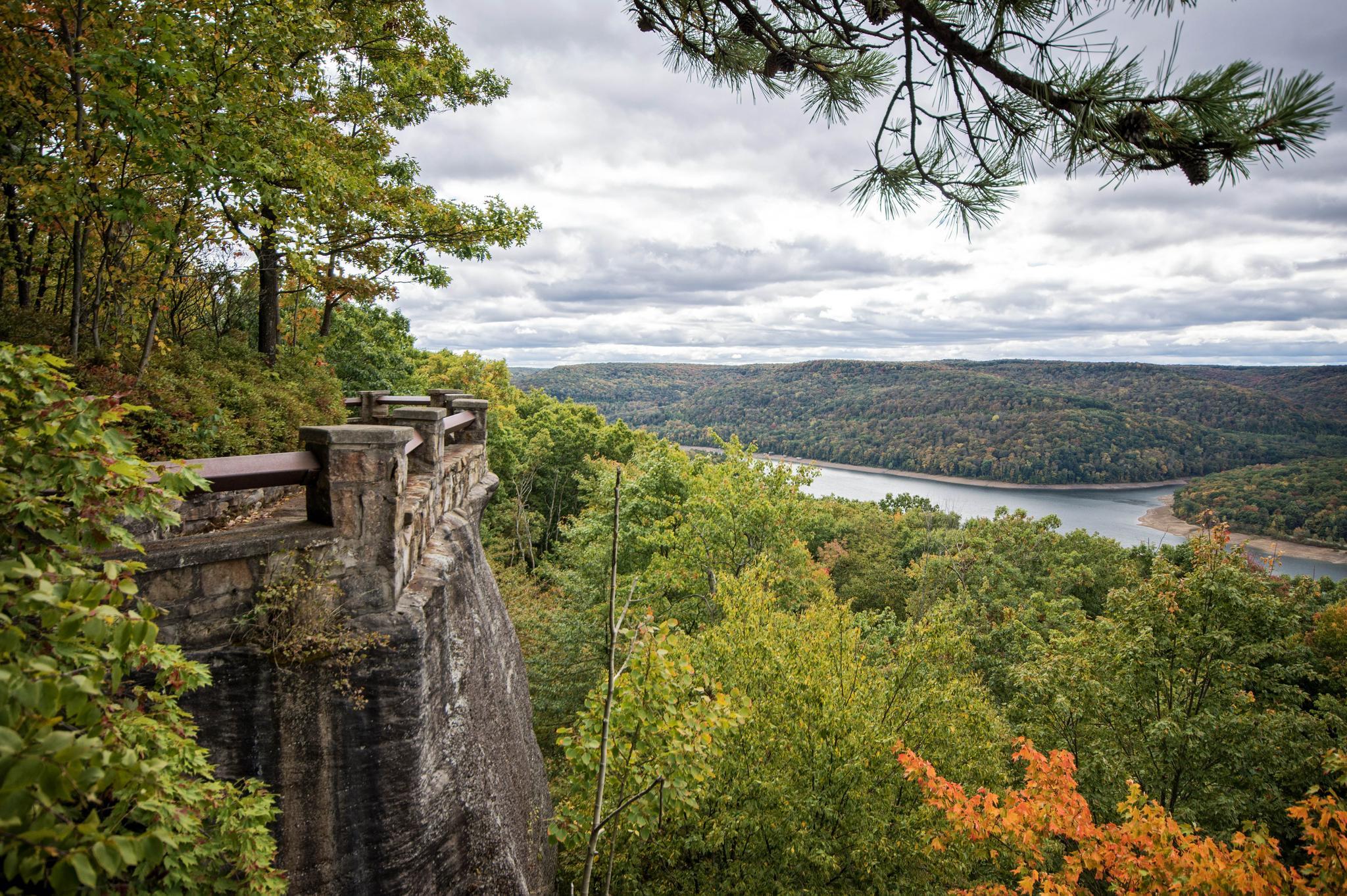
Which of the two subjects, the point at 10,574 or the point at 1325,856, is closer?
the point at 10,574

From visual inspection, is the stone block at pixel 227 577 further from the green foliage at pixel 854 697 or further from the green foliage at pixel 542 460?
the green foliage at pixel 542 460

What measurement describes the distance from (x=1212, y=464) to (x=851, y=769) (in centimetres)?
10851

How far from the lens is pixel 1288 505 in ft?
177

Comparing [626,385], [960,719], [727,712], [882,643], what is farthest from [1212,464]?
[727,712]

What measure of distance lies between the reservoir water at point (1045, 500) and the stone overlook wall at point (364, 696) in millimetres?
59315

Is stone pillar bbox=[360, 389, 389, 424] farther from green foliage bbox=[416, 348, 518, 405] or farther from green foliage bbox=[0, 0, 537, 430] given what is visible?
green foliage bbox=[416, 348, 518, 405]

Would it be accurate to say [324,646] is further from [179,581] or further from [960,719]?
[960,719]

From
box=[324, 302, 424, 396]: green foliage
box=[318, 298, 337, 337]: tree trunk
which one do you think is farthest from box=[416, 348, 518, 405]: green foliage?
box=[318, 298, 337, 337]: tree trunk

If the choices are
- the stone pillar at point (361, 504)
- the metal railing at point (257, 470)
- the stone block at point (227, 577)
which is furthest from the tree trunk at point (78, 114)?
the stone block at point (227, 577)

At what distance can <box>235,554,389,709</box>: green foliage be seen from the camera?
294cm

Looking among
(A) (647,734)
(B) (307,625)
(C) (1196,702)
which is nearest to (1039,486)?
(C) (1196,702)

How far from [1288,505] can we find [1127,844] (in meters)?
71.1

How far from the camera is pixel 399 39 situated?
8.66 meters

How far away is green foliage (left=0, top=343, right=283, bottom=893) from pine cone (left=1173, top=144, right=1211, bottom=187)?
153 inches
